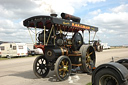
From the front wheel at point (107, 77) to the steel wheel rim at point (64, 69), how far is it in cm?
311

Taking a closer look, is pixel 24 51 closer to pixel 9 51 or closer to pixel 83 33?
pixel 9 51

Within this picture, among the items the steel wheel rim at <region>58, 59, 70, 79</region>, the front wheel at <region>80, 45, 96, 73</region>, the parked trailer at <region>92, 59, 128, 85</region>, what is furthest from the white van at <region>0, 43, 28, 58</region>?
the parked trailer at <region>92, 59, 128, 85</region>

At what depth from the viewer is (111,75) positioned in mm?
3465

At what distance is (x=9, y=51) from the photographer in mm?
21484

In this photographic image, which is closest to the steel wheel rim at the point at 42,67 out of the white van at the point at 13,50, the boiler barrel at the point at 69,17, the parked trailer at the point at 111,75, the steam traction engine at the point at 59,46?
the steam traction engine at the point at 59,46

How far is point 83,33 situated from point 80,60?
1979mm

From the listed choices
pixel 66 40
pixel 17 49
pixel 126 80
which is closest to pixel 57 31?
pixel 66 40

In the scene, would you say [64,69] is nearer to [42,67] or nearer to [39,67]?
[42,67]

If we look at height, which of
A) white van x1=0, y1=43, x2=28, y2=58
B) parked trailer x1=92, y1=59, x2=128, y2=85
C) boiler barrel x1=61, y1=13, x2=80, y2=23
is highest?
boiler barrel x1=61, y1=13, x2=80, y2=23

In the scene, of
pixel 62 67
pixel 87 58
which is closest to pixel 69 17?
pixel 87 58

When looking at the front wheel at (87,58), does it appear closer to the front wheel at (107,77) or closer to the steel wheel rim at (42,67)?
the steel wheel rim at (42,67)

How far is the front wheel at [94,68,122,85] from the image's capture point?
11.1ft

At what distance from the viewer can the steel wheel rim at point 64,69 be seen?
672cm

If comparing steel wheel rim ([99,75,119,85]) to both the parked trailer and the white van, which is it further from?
the white van
